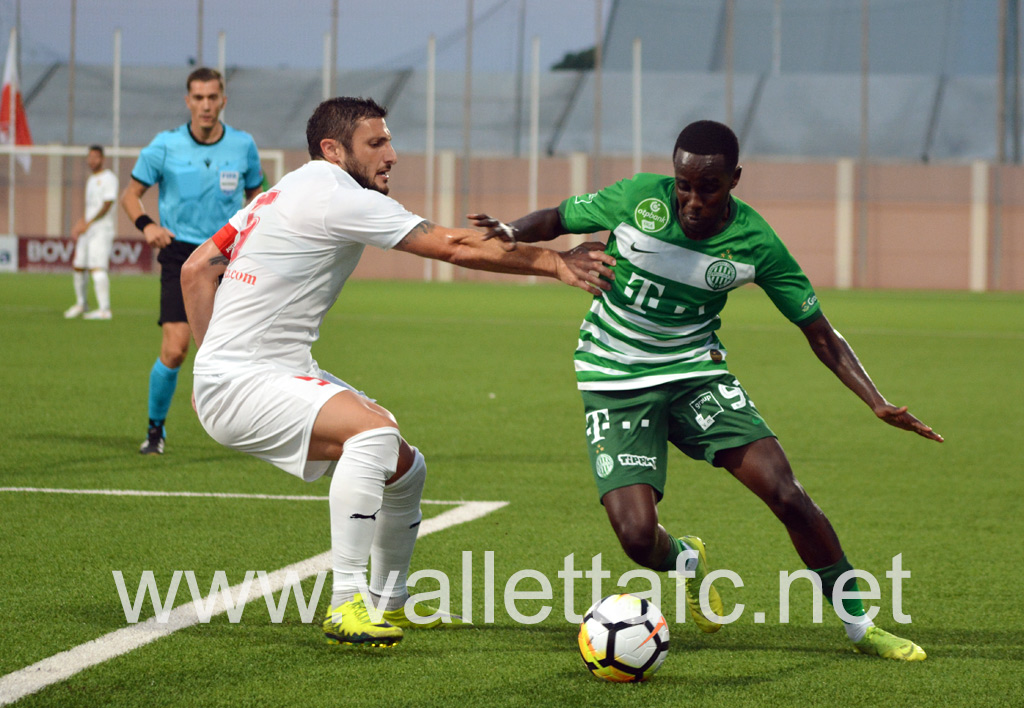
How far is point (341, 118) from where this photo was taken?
457 cm

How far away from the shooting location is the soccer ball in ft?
13.5

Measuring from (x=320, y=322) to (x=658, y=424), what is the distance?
1.23 meters

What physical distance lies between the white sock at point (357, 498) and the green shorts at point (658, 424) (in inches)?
29.1

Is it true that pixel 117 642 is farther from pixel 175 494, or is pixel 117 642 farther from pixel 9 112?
pixel 9 112

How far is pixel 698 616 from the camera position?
474cm

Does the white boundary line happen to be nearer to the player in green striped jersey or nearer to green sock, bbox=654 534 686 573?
green sock, bbox=654 534 686 573

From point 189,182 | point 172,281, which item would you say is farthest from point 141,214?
point 172,281

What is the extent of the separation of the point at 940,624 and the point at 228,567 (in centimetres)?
279

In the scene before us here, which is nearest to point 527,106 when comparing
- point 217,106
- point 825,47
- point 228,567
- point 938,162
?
point 825,47

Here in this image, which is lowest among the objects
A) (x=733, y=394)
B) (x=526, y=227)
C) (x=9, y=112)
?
(x=733, y=394)

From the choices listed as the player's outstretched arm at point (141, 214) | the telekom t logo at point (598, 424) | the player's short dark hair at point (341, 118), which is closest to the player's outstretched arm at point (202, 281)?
the player's short dark hair at point (341, 118)

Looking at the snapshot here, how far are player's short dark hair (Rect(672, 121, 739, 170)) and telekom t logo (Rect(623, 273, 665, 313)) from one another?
0.49m

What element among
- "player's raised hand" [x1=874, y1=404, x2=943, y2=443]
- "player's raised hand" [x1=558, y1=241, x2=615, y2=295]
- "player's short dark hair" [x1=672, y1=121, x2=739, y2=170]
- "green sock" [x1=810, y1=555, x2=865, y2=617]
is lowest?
"green sock" [x1=810, y1=555, x2=865, y2=617]

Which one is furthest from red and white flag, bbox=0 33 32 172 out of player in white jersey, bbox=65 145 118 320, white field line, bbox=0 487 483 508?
white field line, bbox=0 487 483 508
